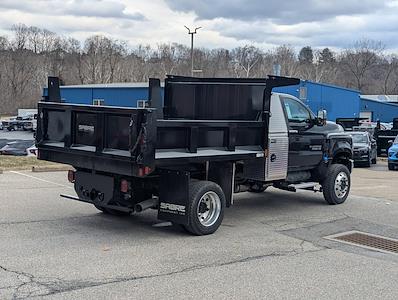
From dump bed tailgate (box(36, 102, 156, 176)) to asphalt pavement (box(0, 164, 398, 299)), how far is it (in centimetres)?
108

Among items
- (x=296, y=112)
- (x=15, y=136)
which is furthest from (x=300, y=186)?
(x=15, y=136)

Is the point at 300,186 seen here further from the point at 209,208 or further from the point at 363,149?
the point at 363,149

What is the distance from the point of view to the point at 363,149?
2525cm

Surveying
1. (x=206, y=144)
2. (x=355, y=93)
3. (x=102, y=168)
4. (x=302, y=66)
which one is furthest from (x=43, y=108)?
(x=302, y=66)

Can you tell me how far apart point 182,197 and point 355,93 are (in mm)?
41017

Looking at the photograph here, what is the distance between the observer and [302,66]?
114 metres

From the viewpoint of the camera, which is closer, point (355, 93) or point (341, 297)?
point (341, 297)

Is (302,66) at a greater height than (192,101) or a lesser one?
greater

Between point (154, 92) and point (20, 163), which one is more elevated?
point (154, 92)

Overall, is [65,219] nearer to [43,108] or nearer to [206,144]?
[43,108]

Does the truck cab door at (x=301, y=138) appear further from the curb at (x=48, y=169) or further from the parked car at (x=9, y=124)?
the parked car at (x=9, y=124)

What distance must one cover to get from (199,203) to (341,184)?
4727mm

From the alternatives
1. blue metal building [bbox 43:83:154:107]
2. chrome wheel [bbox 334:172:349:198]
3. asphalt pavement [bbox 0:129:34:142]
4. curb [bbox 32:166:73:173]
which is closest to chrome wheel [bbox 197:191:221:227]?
chrome wheel [bbox 334:172:349:198]

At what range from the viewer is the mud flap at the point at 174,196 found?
8.28 meters
